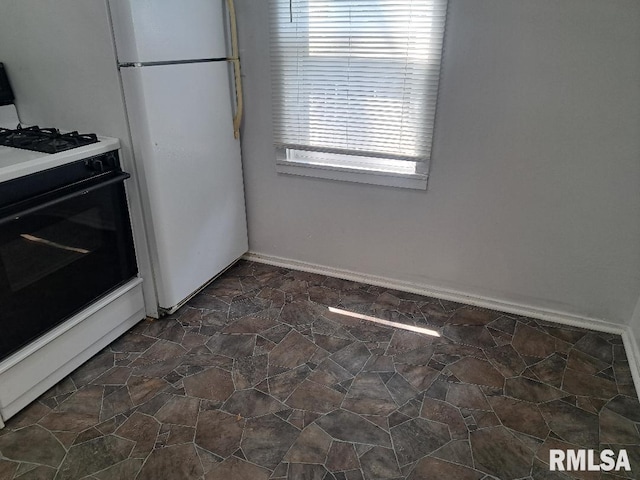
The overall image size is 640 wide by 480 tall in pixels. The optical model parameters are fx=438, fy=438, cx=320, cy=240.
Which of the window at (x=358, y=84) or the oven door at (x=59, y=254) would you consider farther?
the window at (x=358, y=84)

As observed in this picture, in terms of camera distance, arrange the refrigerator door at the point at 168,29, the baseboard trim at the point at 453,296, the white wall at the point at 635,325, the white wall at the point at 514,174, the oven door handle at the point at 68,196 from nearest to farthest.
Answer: the oven door handle at the point at 68,196
the refrigerator door at the point at 168,29
the white wall at the point at 514,174
the white wall at the point at 635,325
the baseboard trim at the point at 453,296

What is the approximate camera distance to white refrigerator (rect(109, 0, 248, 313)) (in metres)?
1.92

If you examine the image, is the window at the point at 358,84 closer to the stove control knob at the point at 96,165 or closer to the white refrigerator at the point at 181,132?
the white refrigerator at the point at 181,132

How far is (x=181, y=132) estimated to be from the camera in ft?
7.20

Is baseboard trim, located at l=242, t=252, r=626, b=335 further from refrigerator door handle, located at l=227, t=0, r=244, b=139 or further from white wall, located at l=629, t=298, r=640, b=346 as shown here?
refrigerator door handle, located at l=227, t=0, r=244, b=139

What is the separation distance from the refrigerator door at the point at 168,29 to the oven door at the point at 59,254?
1.87 feet

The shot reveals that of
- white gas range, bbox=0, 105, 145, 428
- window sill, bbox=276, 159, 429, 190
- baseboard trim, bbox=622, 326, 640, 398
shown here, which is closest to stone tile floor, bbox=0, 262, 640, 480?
baseboard trim, bbox=622, 326, 640, 398

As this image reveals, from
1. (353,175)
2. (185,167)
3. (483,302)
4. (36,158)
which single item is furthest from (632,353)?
(36,158)

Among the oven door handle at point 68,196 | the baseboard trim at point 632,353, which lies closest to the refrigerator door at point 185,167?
the oven door handle at point 68,196

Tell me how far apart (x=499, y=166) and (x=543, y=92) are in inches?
15.4

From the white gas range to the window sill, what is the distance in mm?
989

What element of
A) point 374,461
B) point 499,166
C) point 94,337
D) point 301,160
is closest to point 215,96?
point 301,160

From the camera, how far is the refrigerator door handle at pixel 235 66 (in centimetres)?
236

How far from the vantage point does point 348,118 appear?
2.42m
